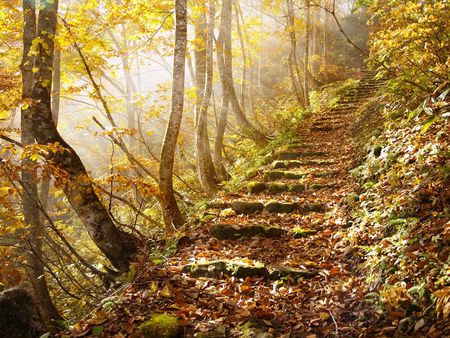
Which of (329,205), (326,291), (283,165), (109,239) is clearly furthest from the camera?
(283,165)

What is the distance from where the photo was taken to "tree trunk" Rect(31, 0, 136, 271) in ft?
16.3

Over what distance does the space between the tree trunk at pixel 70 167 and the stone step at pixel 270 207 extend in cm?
204

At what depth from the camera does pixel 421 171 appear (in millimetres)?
4250

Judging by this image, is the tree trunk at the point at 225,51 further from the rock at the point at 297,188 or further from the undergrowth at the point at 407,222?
the undergrowth at the point at 407,222

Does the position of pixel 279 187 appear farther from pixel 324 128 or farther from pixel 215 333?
pixel 324 128

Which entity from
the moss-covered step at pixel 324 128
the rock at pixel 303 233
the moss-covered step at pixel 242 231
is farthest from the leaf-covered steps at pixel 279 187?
the moss-covered step at pixel 324 128

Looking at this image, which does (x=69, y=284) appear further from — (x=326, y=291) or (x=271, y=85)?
(x=271, y=85)

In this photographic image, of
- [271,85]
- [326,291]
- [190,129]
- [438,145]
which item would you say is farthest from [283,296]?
[271,85]

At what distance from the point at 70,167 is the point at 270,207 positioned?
347 cm

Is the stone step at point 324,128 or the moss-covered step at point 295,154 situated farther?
the stone step at point 324,128

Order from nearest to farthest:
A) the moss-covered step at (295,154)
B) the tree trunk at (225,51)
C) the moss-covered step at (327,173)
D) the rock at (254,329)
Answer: the rock at (254,329), the moss-covered step at (327,173), the moss-covered step at (295,154), the tree trunk at (225,51)

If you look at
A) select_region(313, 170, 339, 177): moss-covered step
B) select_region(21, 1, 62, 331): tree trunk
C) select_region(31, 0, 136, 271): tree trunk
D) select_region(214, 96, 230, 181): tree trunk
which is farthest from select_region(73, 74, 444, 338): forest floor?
select_region(214, 96, 230, 181): tree trunk

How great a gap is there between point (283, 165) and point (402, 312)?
5786 mm

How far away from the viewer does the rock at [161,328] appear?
2.92 metres
